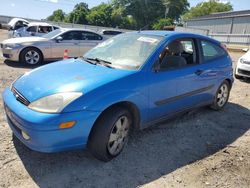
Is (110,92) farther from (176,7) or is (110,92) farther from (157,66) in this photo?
(176,7)

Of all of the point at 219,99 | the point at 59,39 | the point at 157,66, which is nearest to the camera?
the point at 157,66

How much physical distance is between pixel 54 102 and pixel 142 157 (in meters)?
1.43

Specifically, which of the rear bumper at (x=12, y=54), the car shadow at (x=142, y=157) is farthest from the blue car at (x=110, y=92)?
the rear bumper at (x=12, y=54)

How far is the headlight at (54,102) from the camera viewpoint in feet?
10.3

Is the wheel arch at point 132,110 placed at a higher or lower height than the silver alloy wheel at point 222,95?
higher

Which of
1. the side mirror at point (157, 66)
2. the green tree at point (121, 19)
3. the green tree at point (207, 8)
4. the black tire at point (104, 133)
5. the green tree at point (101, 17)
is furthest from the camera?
the green tree at point (207, 8)

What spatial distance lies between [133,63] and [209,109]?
267cm

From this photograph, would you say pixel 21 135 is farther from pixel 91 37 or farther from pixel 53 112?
pixel 91 37

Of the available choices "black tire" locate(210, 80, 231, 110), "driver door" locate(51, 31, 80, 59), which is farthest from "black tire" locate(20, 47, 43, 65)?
"black tire" locate(210, 80, 231, 110)

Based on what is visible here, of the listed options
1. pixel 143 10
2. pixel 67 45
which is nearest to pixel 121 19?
pixel 143 10

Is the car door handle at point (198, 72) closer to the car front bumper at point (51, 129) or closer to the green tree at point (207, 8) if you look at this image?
the car front bumper at point (51, 129)

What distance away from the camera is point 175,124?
5.06 metres

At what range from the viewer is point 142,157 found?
12.7ft

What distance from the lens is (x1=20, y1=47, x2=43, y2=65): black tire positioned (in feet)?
31.8
